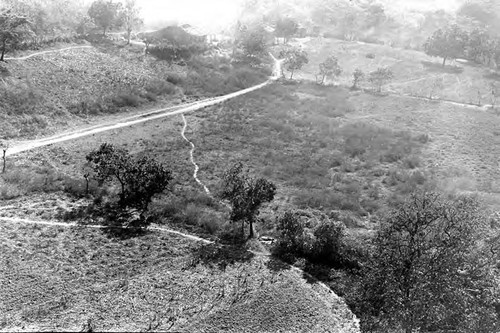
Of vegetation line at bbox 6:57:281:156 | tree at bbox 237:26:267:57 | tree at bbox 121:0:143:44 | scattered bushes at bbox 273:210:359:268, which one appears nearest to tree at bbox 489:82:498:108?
vegetation line at bbox 6:57:281:156

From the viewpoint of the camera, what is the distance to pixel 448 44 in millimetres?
116188

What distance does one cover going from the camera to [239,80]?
311 ft

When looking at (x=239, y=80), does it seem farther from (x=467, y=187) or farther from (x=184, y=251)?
(x=184, y=251)

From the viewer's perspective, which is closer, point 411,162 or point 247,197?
point 247,197

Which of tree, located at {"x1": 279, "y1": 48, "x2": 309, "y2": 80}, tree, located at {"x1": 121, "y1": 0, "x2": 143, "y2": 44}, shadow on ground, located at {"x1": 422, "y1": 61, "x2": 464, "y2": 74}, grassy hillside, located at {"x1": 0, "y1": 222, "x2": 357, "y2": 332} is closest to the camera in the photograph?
grassy hillside, located at {"x1": 0, "y1": 222, "x2": 357, "y2": 332}

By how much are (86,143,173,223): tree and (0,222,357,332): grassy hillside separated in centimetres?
485

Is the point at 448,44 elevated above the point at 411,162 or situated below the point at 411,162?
above

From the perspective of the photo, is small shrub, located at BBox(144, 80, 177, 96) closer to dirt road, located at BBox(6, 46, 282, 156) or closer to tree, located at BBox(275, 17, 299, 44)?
dirt road, located at BBox(6, 46, 282, 156)

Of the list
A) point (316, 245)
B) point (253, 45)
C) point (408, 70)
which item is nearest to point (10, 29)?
point (253, 45)

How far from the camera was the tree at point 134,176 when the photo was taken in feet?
141

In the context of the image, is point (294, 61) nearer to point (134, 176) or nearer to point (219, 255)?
point (134, 176)

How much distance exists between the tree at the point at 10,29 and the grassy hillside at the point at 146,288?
4334 cm

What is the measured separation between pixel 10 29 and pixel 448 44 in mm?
98069

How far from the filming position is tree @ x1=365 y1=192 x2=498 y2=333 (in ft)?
88.5
